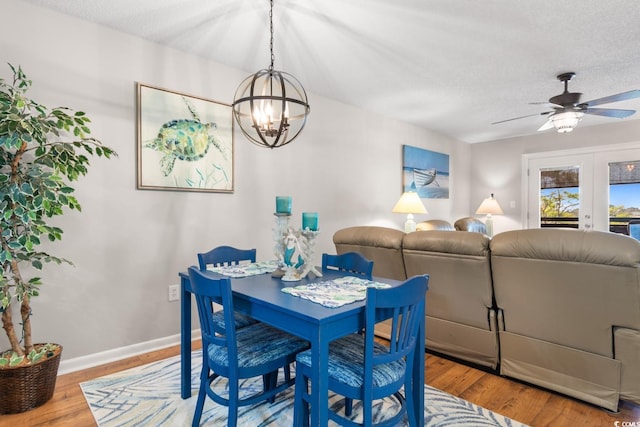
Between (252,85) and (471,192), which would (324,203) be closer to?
(252,85)

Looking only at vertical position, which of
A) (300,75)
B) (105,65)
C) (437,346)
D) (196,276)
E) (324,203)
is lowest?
(437,346)

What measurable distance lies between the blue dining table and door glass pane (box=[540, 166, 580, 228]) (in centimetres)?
507

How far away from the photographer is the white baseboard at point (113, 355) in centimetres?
227

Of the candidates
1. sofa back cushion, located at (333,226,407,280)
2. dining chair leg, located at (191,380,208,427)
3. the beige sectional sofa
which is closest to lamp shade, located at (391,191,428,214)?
sofa back cushion, located at (333,226,407,280)

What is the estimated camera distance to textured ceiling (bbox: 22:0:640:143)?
2.17 m

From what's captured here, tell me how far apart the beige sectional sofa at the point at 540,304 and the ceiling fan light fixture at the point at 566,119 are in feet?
6.24

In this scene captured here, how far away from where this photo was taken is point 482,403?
1911 millimetres

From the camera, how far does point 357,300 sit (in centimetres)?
145

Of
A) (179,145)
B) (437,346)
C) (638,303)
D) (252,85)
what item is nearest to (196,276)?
(252,85)

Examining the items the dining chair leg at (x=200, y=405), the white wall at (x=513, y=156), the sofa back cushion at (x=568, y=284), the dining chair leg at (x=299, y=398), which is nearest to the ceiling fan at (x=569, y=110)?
the sofa back cushion at (x=568, y=284)

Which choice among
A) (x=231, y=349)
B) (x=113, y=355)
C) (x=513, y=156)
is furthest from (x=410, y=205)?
(x=113, y=355)

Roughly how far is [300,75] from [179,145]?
4.36ft

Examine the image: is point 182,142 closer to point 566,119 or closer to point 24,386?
point 24,386

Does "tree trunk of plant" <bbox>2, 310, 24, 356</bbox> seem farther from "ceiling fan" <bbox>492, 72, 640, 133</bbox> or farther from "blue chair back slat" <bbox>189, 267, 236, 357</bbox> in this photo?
"ceiling fan" <bbox>492, 72, 640, 133</bbox>
